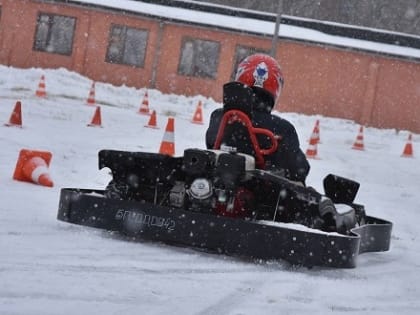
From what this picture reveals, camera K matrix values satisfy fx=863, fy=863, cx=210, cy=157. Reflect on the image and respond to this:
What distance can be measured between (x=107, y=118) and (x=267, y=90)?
12411 mm

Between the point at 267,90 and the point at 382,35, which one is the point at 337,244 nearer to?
the point at 267,90

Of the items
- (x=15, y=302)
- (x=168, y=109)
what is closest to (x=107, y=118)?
(x=168, y=109)

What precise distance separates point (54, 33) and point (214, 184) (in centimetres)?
2671

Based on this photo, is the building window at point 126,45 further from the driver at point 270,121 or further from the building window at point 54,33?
the driver at point 270,121

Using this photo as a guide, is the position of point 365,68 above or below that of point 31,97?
above

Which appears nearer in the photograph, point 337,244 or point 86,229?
point 337,244

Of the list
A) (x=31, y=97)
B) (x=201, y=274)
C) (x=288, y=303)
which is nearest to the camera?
(x=288, y=303)

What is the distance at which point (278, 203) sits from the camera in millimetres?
5699

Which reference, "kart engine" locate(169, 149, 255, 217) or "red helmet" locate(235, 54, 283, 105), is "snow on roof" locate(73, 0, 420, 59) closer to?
"red helmet" locate(235, 54, 283, 105)

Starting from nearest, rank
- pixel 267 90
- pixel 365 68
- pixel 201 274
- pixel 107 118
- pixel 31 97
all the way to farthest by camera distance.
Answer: pixel 201 274
pixel 267 90
pixel 107 118
pixel 31 97
pixel 365 68

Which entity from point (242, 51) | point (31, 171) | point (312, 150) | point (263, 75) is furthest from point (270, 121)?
point (242, 51)

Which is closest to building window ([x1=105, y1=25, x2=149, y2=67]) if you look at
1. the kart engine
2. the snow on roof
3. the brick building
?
the brick building

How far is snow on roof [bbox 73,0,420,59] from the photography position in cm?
2961

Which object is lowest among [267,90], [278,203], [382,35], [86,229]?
[86,229]
